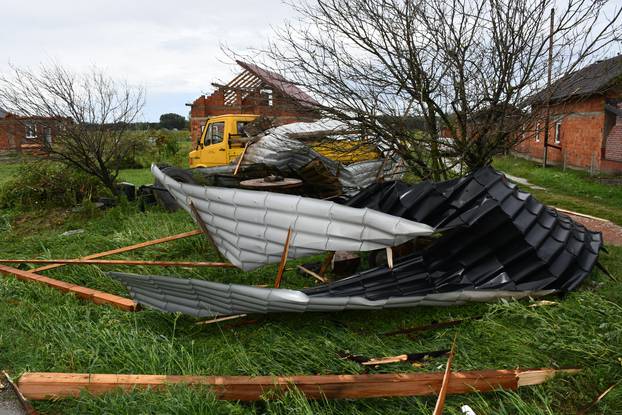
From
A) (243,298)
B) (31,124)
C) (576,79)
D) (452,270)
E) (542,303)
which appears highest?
(576,79)

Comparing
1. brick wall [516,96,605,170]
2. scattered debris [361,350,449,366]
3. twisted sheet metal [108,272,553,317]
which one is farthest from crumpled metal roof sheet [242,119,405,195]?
brick wall [516,96,605,170]

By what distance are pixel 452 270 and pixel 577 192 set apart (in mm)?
8991

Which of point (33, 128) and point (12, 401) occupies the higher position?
point (33, 128)

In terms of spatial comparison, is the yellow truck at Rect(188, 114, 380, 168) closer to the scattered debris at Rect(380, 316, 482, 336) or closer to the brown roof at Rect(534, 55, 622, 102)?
the brown roof at Rect(534, 55, 622, 102)

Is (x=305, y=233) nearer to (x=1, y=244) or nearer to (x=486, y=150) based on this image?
(x=486, y=150)

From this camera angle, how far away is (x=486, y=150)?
588cm

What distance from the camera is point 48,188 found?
10500mm

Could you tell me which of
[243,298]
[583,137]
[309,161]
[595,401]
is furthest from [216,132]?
[583,137]

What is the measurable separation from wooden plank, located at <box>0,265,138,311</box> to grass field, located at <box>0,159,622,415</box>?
0.10 m

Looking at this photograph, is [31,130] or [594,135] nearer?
[31,130]

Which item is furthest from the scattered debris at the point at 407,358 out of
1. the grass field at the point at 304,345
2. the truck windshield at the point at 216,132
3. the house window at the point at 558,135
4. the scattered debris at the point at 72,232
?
the house window at the point at 558,135

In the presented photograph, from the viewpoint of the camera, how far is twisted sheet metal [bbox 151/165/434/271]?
12.1 ft

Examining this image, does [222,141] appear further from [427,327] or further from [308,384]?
[308,384]

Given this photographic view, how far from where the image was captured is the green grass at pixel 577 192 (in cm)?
917
